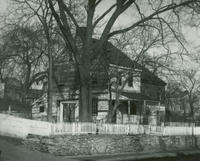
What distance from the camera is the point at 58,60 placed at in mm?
36375

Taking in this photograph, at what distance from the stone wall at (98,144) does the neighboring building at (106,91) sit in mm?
7371

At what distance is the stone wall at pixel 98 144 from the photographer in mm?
18391

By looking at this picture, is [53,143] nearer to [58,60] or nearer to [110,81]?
[110,81]

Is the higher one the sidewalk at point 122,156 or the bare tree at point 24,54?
the bare tree at point 24,54

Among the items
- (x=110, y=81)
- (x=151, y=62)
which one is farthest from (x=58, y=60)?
(x=151, y=62)

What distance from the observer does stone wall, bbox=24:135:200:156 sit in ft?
60.3

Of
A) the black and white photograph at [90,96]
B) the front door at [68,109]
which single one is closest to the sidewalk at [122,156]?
the black and white photograph at [90,96]

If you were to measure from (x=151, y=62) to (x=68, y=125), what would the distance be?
37.6 ft

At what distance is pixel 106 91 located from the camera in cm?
3553

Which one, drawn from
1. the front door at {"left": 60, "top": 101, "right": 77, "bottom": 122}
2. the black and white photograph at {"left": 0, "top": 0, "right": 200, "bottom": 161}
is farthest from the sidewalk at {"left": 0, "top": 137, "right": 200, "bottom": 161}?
the front door at {"left": 60, "top": 101, "right": 77, "bottom": 122}

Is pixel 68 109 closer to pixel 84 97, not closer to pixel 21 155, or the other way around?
pixel 84 97

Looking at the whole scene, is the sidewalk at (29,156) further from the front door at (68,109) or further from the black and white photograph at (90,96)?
the front door at (68,109)

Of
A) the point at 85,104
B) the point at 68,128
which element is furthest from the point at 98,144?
the point at 85,104

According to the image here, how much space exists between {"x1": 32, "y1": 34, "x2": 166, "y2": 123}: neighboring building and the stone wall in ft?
24.2
